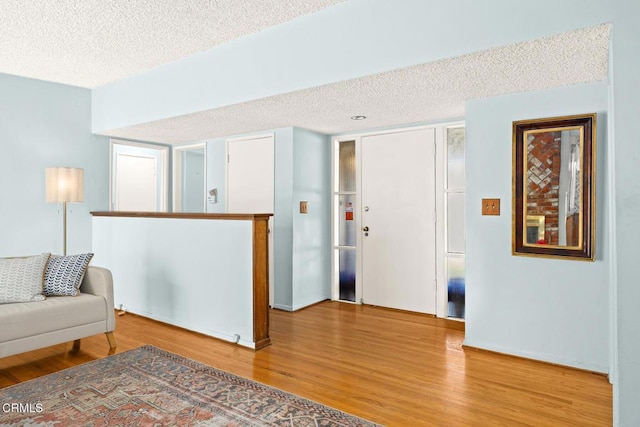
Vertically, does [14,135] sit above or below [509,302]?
above

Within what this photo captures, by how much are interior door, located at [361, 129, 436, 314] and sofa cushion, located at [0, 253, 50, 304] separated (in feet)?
10.4

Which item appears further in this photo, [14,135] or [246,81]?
[14,135]

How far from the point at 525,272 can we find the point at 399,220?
1.60 m

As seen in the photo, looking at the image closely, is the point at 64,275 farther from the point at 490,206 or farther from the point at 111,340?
the point at 490,206

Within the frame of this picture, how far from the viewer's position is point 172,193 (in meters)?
5.96

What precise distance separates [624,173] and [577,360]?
1.71m

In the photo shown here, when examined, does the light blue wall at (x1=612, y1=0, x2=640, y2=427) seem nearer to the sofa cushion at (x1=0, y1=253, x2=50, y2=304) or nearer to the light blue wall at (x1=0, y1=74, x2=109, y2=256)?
the sofa cushion at (x1=0, y1=253, x2=50, y2=304)

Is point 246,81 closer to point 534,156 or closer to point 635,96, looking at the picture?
point 534,156

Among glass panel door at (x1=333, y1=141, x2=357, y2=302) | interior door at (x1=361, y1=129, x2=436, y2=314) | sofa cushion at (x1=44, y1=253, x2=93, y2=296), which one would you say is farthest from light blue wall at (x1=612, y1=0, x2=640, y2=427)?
sofa cushion at (x1=44, y1=253, x2=93, y2=296)

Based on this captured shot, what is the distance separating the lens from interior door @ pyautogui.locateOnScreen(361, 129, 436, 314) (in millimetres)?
4375

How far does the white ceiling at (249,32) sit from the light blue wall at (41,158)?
1.08 feet

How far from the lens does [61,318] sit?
3.02 meters

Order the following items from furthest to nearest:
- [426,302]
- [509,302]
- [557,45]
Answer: [426,302] < [509,302] < [557,45]

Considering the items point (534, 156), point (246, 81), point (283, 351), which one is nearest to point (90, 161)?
point (246, 81)
